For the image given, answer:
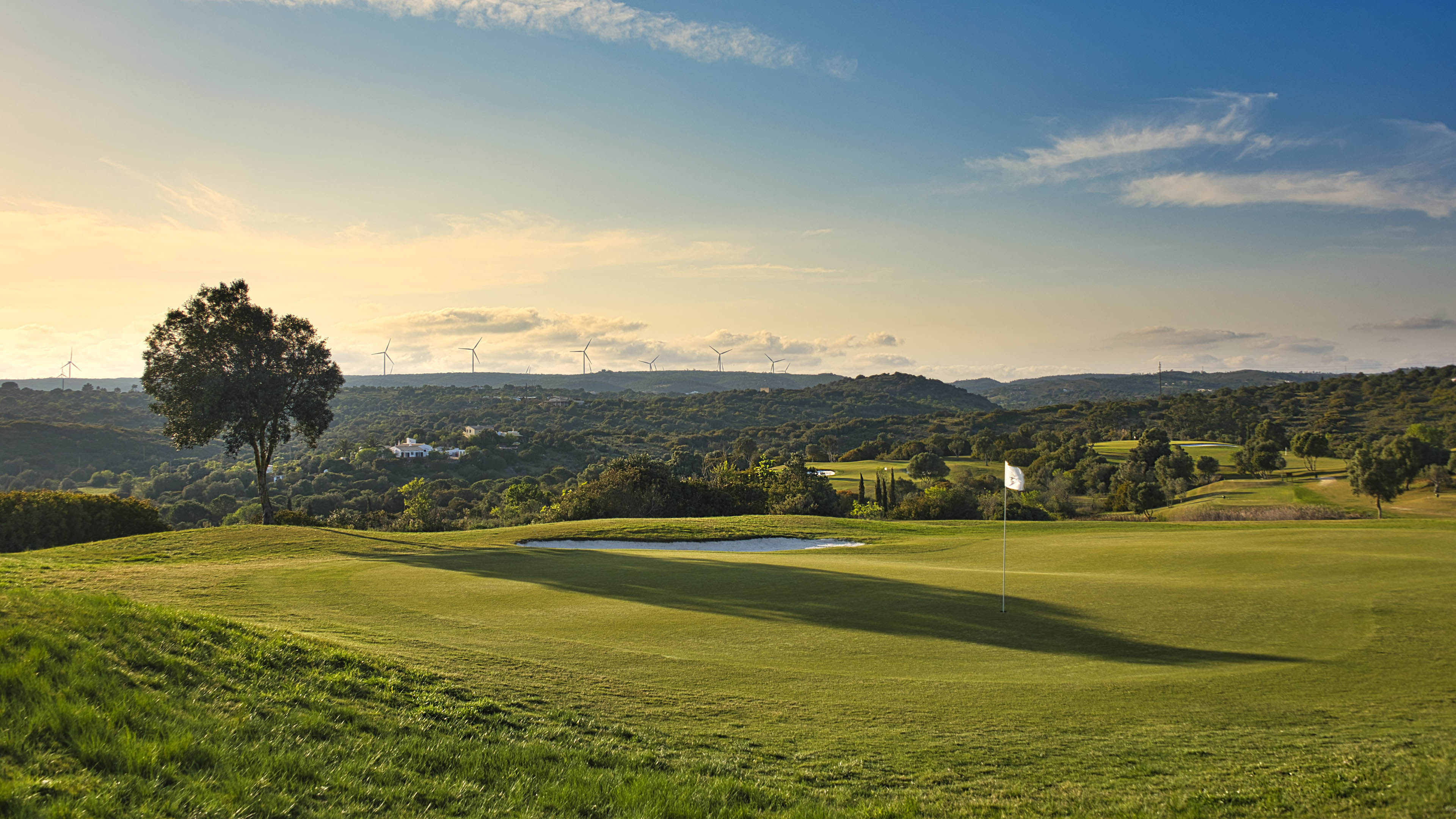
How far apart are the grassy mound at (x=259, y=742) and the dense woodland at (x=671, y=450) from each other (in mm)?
36521

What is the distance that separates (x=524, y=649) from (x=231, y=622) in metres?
4.36

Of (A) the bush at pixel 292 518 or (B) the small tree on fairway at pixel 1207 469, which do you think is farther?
(B) the small tree on fairway at pixel 1207 469

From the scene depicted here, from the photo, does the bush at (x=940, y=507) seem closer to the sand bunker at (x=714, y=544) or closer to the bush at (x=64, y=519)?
the sand bunker at (x=714, y=544)

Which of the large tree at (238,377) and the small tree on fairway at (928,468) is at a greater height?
the large tree at (238,377)

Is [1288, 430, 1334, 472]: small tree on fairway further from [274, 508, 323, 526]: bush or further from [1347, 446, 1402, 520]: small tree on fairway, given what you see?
[274, 508, 323, 526]: bush

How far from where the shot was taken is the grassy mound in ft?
18.2

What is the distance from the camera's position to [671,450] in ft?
401

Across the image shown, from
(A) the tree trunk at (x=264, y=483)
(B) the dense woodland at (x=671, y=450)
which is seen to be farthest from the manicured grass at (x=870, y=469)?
(A) the tree trunk at (x=264, y=483)

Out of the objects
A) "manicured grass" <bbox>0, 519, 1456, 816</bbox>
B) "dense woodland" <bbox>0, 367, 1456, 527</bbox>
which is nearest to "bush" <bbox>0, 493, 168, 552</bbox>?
"dense woodland" <bbox>0, 367, 1456, 527</bbox>

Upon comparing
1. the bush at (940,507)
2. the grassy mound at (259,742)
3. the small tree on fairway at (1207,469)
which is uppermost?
the grassy mound at (259,742)

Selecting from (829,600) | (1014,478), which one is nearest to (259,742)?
(829,600)

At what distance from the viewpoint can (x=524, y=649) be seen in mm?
12672

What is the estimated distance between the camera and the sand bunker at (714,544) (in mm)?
30938

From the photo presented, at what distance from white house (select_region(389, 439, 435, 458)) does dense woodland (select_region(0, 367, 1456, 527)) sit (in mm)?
3455
